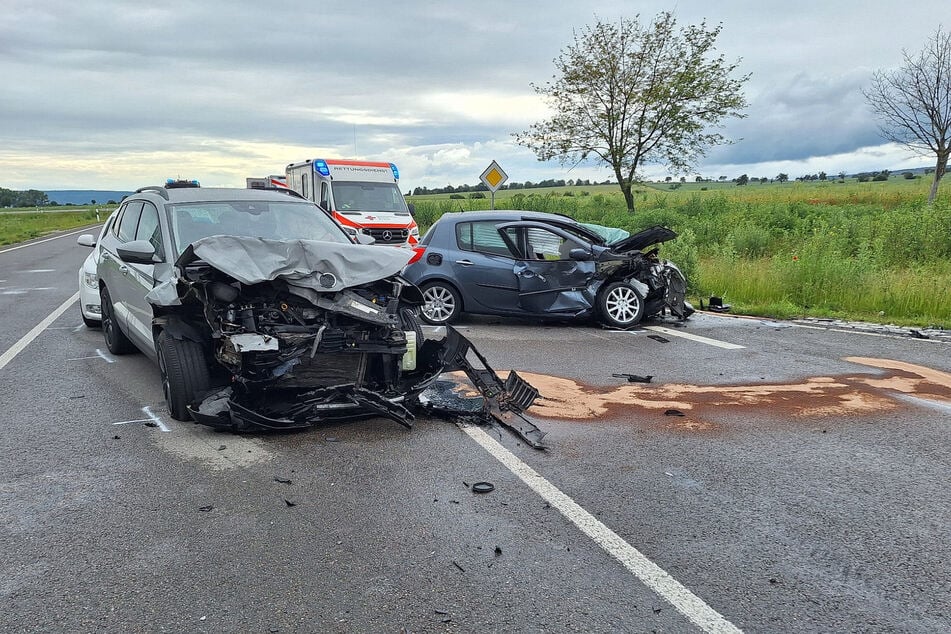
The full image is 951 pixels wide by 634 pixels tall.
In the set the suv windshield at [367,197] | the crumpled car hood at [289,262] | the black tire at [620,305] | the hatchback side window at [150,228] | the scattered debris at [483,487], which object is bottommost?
the scattered debris at [483,487]

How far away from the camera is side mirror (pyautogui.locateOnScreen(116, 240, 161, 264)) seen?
5930mm

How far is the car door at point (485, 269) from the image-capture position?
1027 centimetres

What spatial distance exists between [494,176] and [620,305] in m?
11.0

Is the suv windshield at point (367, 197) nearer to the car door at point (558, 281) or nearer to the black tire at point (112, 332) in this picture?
the car door at point (558, 281)

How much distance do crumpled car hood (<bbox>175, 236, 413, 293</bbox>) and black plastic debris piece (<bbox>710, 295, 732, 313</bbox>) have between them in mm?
8268

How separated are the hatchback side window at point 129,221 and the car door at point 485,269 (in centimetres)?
442

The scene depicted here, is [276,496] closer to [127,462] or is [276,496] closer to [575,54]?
[127,462]

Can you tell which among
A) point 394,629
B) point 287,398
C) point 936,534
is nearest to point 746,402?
point 936,534

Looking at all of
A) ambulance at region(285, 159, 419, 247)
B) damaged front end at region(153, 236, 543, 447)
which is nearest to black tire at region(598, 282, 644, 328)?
damaged front end at region(153, 236, 543, 447)

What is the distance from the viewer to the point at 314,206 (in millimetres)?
7406

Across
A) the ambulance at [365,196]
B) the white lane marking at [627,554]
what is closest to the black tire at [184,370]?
the white lane marking at [627,554]

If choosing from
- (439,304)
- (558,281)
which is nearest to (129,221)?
(439,304)

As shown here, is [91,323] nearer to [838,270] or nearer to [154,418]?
[154,418]

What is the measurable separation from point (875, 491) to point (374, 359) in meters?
3.58
